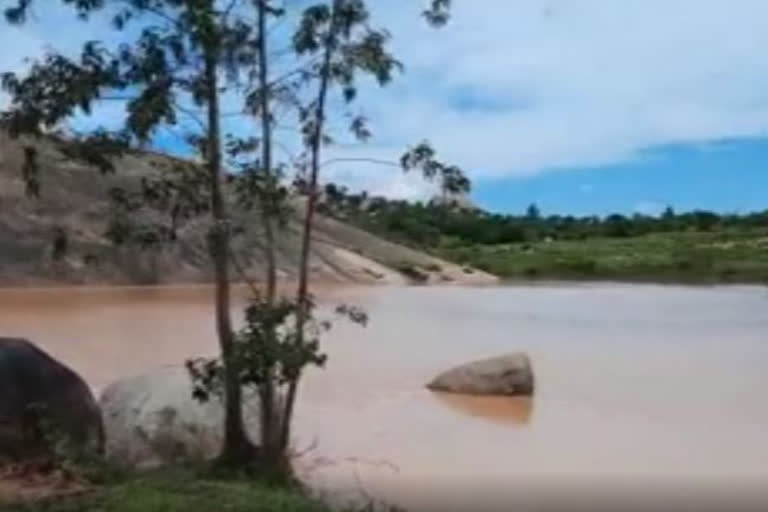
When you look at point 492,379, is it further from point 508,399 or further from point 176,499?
point 176,499

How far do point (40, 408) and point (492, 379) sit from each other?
11.8 meters

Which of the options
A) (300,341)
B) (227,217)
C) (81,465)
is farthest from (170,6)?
(81,465)

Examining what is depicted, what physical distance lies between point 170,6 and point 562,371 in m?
16.9

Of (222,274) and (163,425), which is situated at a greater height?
(222,274)

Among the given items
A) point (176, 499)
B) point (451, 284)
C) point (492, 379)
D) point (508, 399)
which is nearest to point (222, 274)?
point (176, 499)

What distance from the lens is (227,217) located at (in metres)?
10.2

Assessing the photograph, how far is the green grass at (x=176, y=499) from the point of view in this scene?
7695 millimetres

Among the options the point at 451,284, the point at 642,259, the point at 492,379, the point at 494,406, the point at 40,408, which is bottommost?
the point at 494,406

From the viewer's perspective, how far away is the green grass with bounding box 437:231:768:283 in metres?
76.1

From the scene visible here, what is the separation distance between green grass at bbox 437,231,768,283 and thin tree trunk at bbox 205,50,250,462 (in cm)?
6379

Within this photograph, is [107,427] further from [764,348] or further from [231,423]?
[764,348]

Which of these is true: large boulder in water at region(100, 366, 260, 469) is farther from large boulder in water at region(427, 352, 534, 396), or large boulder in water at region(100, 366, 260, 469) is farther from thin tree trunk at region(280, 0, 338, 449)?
large boulder in water at region(427, 352, 534, 396)

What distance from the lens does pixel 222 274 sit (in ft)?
34.2

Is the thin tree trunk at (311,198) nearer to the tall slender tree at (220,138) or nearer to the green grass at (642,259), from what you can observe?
the tall slender tree at (220,138)
